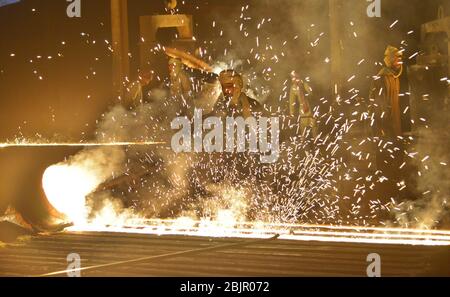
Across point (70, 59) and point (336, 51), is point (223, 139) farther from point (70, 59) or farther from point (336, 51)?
point (70, 59)

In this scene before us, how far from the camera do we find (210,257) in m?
4.83

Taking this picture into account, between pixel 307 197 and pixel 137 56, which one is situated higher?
pixel 137 56

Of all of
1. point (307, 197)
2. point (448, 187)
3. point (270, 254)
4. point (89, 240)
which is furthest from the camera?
point (307, 197)

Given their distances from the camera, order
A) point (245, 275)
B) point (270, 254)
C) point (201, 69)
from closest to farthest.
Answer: point (245, 275) → point (270, 254) → point (201, 69)

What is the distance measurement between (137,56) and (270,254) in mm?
9370

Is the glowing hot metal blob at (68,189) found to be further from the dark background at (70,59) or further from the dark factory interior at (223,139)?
the dark background at (70,59)

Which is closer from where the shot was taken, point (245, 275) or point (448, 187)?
point (245, 275)

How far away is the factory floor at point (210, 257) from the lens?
4418 millimetres

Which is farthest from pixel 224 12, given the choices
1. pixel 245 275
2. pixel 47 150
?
pixel 245 275

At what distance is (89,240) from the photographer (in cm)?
559

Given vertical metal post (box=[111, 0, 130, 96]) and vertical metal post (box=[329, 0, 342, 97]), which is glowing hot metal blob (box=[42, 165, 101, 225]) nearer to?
vertical metal post (box=[111, 0, 130, 96])

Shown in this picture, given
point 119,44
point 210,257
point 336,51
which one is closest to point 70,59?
point 119,44

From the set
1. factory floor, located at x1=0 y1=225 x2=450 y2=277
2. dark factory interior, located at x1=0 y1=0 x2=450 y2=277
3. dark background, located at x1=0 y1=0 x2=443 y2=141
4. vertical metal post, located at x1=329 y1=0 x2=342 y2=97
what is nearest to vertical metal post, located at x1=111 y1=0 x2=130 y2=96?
dark factory interior, located at x1=0 y1=0 x2=450 y2=277

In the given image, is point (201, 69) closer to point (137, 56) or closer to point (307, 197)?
point (137, 56)
